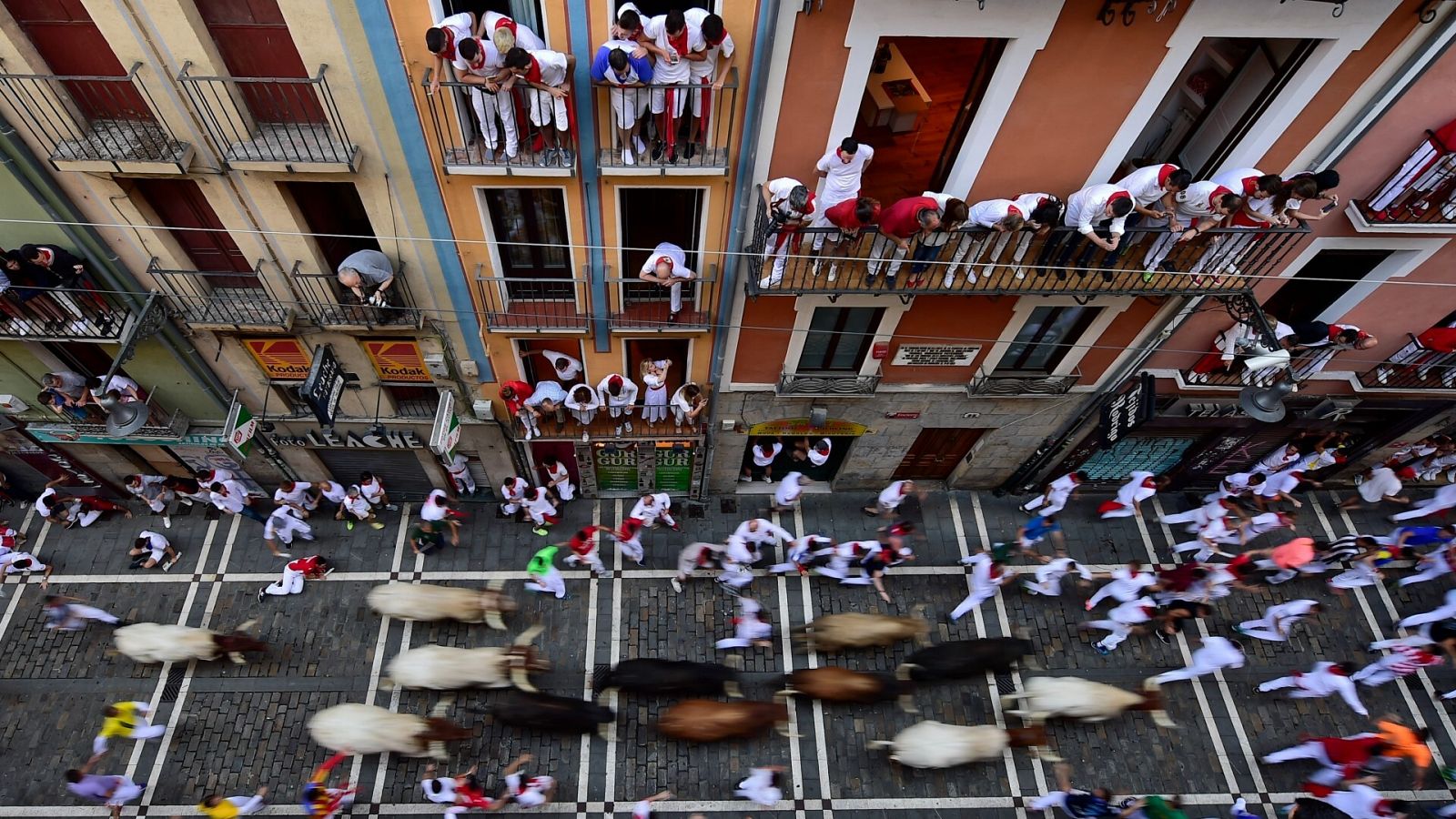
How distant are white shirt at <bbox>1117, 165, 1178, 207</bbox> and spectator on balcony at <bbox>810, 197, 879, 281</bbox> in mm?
4145

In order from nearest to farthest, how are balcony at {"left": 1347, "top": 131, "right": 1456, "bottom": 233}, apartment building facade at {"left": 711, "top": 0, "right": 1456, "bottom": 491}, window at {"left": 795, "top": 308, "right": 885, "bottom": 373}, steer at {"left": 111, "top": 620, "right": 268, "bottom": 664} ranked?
apartment building facade at {"left": 711, "top": 0, "right": 1456, "bottom": 491}, balcony at {"left": 1347, "top": 131, "right": 1456, "bottom": 233}, window at {"left": 795, "top": 308, "right": 885, "bottom": 373}, steer at {"left": 111, "top": 620, "right": 268, "bottom": 664}

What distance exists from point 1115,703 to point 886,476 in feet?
25.1

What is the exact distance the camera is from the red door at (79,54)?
10.6 m

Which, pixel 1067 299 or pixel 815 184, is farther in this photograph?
pixel 1067 299

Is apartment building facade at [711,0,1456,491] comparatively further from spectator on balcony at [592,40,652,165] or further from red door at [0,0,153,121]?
red door at [0,0,153,121]

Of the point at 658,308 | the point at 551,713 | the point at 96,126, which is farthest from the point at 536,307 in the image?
the point at 551,713

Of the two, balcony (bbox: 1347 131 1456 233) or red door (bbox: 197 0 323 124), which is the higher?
red door (bbox: 197 0 323 124)

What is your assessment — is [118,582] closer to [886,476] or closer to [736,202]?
Result: [736,202]

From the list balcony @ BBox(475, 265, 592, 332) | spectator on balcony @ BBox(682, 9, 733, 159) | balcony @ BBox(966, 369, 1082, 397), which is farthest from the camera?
balcony @ BBox(966, 369, 1082, 397)

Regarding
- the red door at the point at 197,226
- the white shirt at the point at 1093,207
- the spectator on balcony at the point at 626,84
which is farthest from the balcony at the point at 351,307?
the white shirt at the point at 1093,207

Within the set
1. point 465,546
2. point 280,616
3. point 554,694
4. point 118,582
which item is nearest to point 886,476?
point 554,694

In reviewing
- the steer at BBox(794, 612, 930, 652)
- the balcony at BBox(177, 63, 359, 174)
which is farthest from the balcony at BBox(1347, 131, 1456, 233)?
the balcony at BBox(177, 63, 359, 174)

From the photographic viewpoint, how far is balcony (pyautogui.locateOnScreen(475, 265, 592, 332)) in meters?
14.6

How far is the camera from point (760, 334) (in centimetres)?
1572
